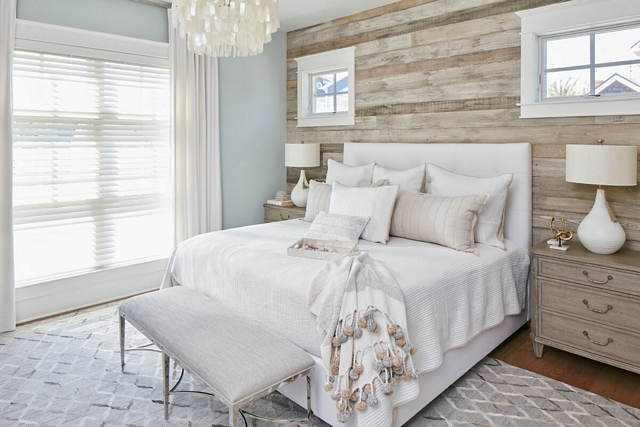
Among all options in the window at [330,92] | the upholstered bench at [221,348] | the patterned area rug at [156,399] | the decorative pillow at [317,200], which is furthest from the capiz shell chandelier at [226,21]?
the window at [330,92]

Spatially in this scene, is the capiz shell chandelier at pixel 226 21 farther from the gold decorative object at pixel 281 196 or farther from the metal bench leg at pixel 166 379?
the gold decorative object at pixel 281 196

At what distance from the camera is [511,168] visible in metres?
3.17

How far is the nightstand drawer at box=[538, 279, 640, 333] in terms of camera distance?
240cm

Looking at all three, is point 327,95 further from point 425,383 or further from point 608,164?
point 425,383

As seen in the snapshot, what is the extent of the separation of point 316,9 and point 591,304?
3.34 m

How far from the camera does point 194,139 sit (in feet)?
13.7

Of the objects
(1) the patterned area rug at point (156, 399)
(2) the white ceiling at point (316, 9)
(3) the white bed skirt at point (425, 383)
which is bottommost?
(1) the patterned area rug at point (156, 399)

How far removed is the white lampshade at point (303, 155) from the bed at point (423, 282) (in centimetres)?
106

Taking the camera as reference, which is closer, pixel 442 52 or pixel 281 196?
pixel 442 52

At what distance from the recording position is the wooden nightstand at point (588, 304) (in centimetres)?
241

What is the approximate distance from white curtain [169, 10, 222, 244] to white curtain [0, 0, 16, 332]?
1.22 m

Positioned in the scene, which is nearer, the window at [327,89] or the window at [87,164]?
the window at [87,164]

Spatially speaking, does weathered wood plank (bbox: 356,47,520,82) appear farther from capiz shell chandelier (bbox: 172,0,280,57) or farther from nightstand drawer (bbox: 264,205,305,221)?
capiz shell chandelier (bbox: 172,0,280,57)

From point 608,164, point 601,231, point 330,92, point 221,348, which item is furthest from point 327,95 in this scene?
point 221,348
